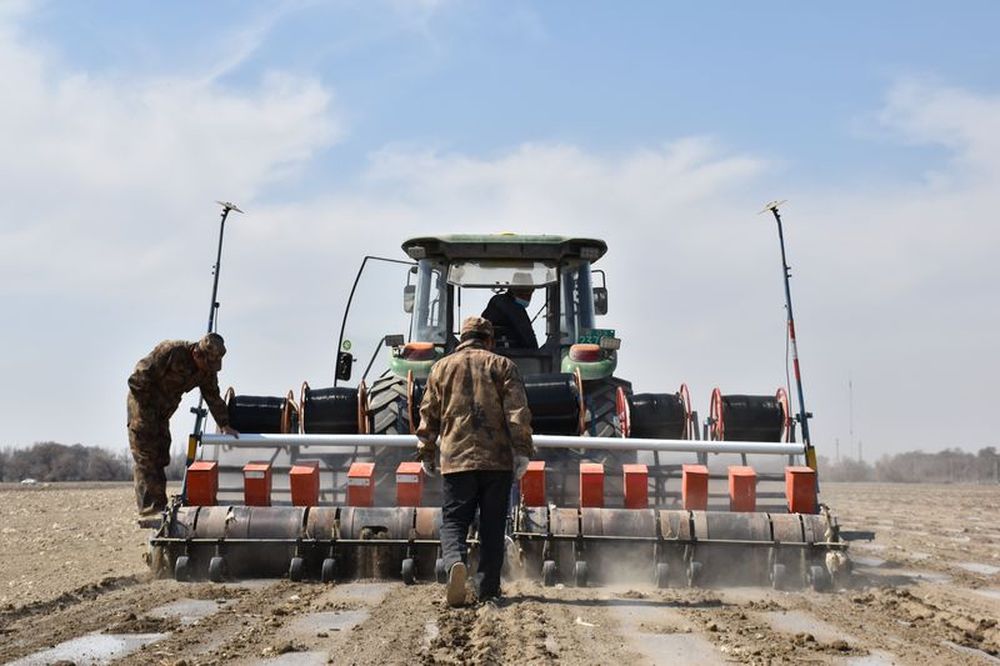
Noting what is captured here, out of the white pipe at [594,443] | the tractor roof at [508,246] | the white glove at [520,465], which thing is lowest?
the white glove at [520,465]

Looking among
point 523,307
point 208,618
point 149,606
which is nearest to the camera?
point 208,618

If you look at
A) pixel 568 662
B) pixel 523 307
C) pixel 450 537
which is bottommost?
pixel 568 662

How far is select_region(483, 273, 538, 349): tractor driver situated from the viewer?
1059 cm

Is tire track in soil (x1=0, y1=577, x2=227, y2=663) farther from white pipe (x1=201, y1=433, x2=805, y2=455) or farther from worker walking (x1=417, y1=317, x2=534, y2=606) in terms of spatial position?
worker walking (x1=417, y1=317, x2=534, y2=606)

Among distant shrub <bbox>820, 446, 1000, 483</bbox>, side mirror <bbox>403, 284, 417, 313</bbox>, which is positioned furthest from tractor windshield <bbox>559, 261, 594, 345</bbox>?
distant shrub <bbox>820, 446, 1000, 483</bbox>

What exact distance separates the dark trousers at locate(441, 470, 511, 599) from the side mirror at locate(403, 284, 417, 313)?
153 inches

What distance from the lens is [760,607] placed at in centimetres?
679

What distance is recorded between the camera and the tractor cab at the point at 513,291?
34.6 ft

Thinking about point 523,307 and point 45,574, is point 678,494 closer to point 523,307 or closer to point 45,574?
point 523,307

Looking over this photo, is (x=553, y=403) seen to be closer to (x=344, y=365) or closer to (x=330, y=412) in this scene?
(x=330, y=412)

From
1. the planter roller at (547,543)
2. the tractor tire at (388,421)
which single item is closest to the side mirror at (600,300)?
the tractor tire at (388,421)

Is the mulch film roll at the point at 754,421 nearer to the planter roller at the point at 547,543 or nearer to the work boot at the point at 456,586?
the planter roller at the point at 547,543

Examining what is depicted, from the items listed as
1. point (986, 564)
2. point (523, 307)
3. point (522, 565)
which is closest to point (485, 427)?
point (522, 565)

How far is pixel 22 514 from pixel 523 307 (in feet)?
32.6
